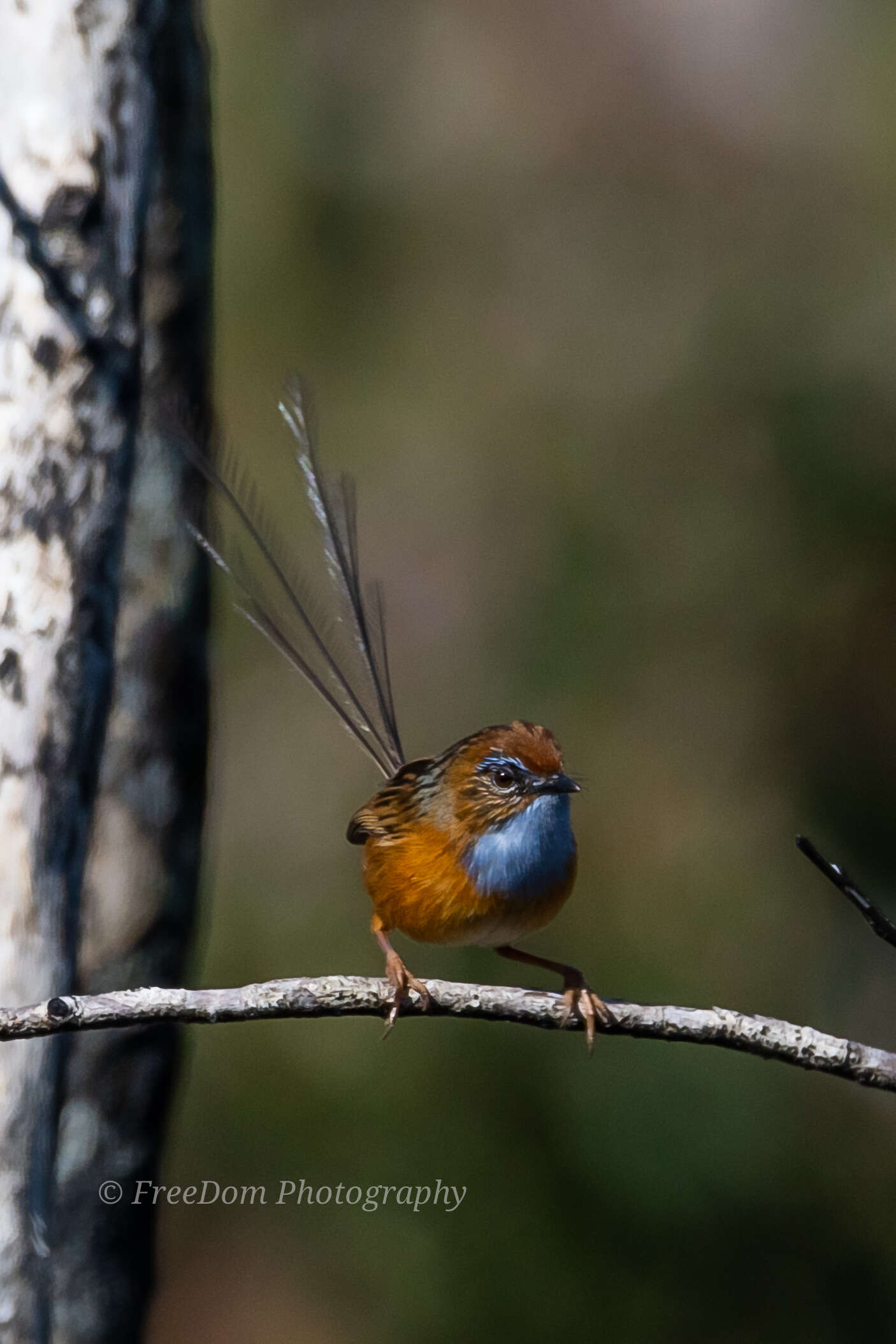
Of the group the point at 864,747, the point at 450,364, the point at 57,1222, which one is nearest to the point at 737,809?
the point at 864,747

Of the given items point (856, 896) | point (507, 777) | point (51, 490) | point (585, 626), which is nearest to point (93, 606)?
point (51, 490)

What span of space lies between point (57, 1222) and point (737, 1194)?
9.31 ft

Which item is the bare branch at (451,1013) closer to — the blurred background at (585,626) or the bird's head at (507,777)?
the bird's head at (507,777)

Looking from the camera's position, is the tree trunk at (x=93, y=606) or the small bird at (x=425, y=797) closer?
the small bird at (x=425, y=797)

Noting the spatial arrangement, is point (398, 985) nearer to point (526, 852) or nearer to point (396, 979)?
point (396, 979)

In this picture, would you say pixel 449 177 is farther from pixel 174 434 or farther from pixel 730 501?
pixel 174 434

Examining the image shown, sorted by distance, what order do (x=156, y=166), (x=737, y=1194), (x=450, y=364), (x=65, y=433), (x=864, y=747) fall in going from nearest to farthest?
(x=65, y=433) < (x=156, y=166) < (x=737, y=1194) < (x=864, y=747) < (x=450, y=364)

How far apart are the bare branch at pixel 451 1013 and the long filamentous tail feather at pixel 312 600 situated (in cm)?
44

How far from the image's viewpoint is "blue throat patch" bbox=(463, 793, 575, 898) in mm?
1895

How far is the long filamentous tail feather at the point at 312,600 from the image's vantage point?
5.84 ft

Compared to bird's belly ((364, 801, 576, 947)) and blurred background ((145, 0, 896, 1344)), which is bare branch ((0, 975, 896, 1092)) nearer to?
bird's belly ((364, 801, 576, 947))

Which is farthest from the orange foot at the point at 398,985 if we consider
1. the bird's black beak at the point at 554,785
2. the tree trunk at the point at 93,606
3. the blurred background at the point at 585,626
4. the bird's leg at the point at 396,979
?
the blurred background at the point at 585,626

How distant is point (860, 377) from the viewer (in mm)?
5645

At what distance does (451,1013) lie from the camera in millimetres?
1733
